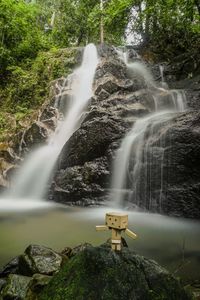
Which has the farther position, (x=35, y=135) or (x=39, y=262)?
(x=35, y=135)

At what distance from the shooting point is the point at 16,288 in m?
3.66

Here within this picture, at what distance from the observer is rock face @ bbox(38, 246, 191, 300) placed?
2789mm

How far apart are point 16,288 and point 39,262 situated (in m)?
0.63

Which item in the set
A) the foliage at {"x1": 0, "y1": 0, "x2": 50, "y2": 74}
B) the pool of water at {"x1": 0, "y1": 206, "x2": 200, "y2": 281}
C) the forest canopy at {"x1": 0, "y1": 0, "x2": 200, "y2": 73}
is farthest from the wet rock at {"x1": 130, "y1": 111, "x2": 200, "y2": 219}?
the foliage at {"x1": 0, "y1": 0, "x2": 50, "y2": 74}

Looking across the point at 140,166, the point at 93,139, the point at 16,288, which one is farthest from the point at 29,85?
the point at 16,288

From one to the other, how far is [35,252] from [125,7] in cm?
1399

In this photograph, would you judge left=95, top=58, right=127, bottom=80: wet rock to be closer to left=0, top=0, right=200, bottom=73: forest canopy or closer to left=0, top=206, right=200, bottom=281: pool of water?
left=0, top=0, right=200, bottom=73: forest canopy

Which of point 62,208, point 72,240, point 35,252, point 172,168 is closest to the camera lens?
point 35,252

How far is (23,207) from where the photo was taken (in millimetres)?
9984

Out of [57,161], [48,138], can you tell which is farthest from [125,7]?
[57,161]

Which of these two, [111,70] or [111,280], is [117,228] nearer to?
[111,280]

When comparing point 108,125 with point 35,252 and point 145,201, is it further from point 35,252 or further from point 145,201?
point 35,252

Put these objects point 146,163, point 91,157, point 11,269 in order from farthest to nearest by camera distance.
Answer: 1. point 91,157
2. point 146,163
3. point 11,269

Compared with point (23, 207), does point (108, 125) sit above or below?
above
